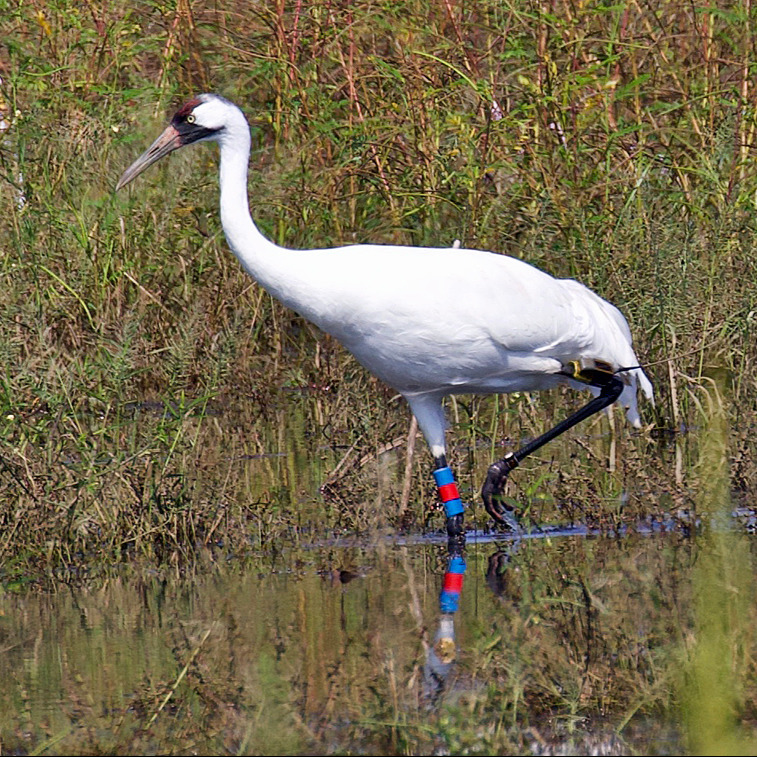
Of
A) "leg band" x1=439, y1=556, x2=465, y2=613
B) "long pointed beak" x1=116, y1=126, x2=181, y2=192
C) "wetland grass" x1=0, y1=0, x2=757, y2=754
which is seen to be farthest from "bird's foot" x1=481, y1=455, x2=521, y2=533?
"long pointed beak" x1=116, y1=126, x2=181, y2=192

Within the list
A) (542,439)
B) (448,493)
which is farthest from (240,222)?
(542,439)

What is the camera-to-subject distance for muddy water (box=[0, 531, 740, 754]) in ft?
12.8

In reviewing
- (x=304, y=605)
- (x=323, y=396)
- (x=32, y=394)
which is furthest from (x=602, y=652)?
(x=323, y=396)

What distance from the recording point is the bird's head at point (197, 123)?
19.5 ft

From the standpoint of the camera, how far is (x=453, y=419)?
7.36 m

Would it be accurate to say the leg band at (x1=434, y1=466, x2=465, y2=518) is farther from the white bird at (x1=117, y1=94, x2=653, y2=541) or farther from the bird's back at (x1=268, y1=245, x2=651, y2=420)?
the bird's back at (x1=268, y1=245, x2=651, y2=420)

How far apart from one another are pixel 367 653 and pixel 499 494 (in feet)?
5.00

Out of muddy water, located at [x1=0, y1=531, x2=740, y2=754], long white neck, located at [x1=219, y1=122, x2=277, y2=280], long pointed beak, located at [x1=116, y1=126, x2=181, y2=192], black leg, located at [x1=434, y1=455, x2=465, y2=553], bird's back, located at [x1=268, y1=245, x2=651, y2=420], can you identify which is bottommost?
muddy water, located at [x1=0, y1=531, x2=740, y2=754]

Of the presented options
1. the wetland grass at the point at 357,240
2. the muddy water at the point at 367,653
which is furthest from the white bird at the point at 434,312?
the muddy water at the point at 367,653

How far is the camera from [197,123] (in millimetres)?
6000

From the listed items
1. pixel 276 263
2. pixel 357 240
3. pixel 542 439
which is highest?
pixel 357 240

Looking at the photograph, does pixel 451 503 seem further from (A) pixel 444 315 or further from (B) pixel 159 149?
(B) pixel 159 149

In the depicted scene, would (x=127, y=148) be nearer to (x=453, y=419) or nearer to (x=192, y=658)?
(x=453, y=419)

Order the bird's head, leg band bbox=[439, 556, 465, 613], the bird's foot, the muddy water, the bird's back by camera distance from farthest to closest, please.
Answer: the bird's head
the bird's foot
the bird's back
leg band bbox=[439, 556, 465, 613]
the muddy water
